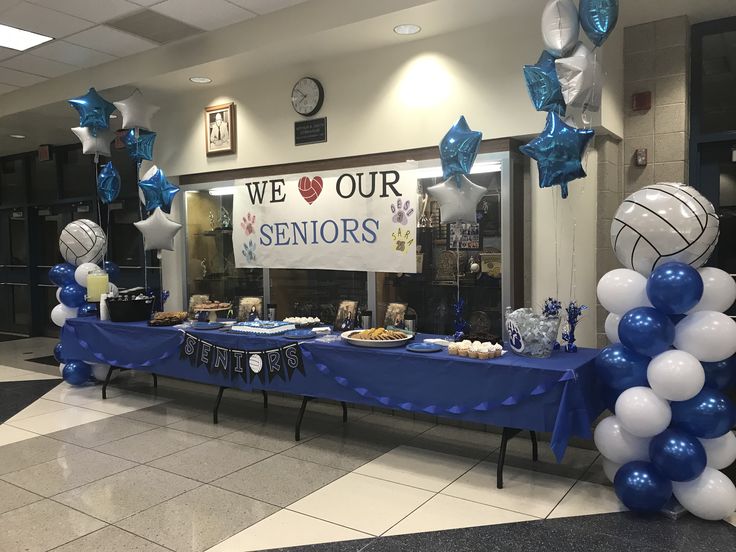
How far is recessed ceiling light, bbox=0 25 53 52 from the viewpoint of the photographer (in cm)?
495

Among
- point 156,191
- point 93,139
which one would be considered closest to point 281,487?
point 156,191

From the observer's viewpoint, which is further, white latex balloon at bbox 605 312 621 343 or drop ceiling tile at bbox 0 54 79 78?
drop ceiling tile at bbox 0 54 79 78

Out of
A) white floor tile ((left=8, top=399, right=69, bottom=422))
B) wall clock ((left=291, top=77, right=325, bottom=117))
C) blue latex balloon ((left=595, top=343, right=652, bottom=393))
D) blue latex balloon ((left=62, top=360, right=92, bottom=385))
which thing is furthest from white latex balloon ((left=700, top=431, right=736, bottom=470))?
blue latex balloon ((left=62, top=360, right=92, bottom=385))

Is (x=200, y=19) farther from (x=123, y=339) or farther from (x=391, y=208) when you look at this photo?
(x=123, y=339)

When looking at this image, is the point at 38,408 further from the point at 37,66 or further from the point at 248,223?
the point at 37,66

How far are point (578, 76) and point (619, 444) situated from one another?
1.97 meters

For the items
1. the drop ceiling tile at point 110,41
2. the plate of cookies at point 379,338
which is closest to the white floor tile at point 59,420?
the plate of cookies at point 379,338

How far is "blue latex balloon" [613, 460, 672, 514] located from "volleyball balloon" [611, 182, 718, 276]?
1008mm

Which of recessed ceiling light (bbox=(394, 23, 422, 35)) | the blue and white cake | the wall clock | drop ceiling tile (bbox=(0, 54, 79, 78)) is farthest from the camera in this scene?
drop ceiling tile (bbox=(0, 54, 79, 78))

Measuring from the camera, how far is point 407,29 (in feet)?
13.8

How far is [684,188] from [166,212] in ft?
15.4

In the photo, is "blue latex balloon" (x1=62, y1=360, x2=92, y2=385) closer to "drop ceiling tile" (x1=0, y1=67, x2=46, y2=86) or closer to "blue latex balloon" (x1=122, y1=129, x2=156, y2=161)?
"blue latex balloon" (x1=122, y1=129, x2=156, y2=161)

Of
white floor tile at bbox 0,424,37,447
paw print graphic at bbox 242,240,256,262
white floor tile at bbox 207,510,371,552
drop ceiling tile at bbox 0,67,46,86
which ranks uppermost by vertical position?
drop ceiling tile at bbox 0,67,46,86

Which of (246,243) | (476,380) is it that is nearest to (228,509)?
A: (476,380)
